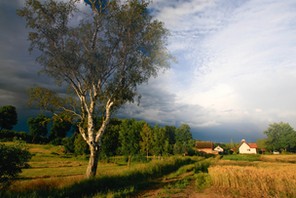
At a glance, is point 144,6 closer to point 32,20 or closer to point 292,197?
point 32,20

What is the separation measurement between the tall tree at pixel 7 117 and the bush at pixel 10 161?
10676 centimetres

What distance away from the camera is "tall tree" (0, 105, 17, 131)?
103531mm

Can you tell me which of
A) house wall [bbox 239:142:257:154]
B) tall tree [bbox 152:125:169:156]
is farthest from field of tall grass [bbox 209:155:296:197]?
house wall [bbox 239:142:257:154]

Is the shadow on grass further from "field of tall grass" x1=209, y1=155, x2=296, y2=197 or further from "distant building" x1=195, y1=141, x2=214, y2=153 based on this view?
"distant building" x1=195, y1=141, x2=214, y2=153

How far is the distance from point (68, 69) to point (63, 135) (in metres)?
103

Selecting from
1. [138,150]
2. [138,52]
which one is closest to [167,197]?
[138,52]

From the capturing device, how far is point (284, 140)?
106 m

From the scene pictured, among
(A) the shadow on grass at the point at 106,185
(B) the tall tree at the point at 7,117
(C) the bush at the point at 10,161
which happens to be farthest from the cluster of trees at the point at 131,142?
(C) the bush at the point at 10,161

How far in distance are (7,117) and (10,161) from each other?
354ft

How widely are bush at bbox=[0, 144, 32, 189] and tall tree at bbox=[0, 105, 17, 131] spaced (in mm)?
106763

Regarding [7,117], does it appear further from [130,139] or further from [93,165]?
[93,165]

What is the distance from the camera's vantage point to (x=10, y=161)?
1292 centimetres

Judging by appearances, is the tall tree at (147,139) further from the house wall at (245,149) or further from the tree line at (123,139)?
the house wall at (245,149)

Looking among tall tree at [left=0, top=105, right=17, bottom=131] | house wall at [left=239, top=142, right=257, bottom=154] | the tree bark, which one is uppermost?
tall tree at [left=0, top=105, right=17, bottom=131]
